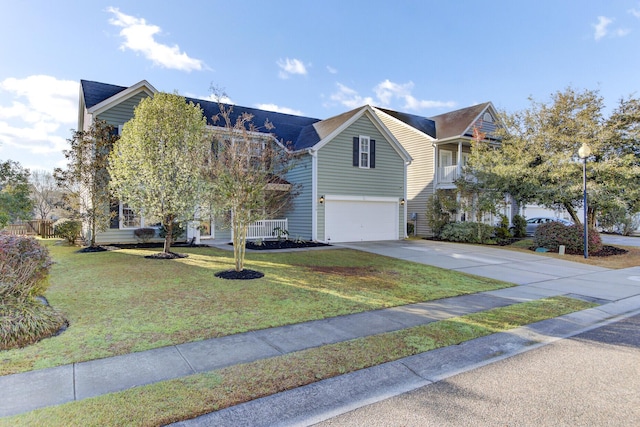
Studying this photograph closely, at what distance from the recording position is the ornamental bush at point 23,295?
4328 mm

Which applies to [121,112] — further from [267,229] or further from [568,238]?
[568,238]

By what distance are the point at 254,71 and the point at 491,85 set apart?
13725 mm

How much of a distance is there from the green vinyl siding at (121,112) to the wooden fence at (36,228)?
9.05 meters

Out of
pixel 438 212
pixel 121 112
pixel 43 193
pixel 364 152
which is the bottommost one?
pixel 438 212

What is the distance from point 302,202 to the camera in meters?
16.8

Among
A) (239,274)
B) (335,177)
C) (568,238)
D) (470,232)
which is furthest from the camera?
(470,232)

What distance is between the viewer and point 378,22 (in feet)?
52.8

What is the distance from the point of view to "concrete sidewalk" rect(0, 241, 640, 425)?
310 cm

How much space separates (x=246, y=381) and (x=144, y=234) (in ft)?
41.5

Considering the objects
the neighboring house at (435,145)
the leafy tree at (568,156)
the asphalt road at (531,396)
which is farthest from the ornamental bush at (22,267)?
the neighboring house at (435,145)

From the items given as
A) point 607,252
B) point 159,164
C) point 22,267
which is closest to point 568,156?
point 607,252

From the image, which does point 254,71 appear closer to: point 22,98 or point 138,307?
point 22,98

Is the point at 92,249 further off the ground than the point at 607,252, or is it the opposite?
the point at 92,249

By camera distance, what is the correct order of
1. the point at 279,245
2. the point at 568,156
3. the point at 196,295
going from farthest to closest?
1. the point at 568,156
2. the point at 279,245
3. the point at 196,295
